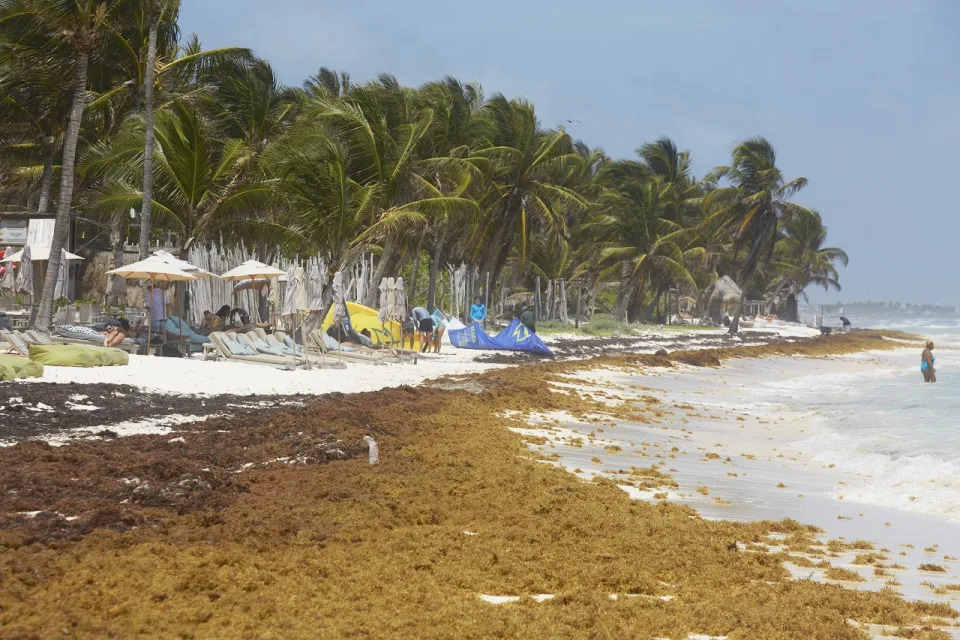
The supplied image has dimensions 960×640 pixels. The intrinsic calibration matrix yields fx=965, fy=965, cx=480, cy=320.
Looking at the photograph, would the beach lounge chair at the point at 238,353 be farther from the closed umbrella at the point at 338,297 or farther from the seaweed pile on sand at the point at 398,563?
the seaweed pile on sand at the point at 398,563

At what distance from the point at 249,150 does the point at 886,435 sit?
17.8 meters

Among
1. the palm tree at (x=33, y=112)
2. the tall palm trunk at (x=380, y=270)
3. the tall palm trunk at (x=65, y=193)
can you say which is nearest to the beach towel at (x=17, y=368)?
the tall palm trunk at (x=65, y=193)

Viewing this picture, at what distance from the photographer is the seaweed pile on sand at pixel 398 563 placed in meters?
4.37

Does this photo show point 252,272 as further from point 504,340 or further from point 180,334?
point 504,340

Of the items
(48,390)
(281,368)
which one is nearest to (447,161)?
(281,368)

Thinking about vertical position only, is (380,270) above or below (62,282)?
above

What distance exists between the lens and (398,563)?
5.40 meters

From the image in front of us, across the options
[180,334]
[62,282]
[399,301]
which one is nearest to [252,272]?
[180,334]

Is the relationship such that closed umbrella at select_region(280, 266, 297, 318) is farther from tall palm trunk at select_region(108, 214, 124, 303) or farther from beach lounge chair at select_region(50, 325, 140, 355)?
tall palm trunk at select_region(108, 214, 124, 303)

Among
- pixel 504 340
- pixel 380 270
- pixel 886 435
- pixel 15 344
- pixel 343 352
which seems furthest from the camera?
pixel 380 270

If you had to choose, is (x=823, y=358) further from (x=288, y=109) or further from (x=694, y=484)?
(x=694, y=484)

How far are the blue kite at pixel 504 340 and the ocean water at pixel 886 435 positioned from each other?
247 inches

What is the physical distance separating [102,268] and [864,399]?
64.8ft

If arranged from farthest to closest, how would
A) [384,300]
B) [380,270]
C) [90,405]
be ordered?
[380,270]
[384,300]
[90,405]
